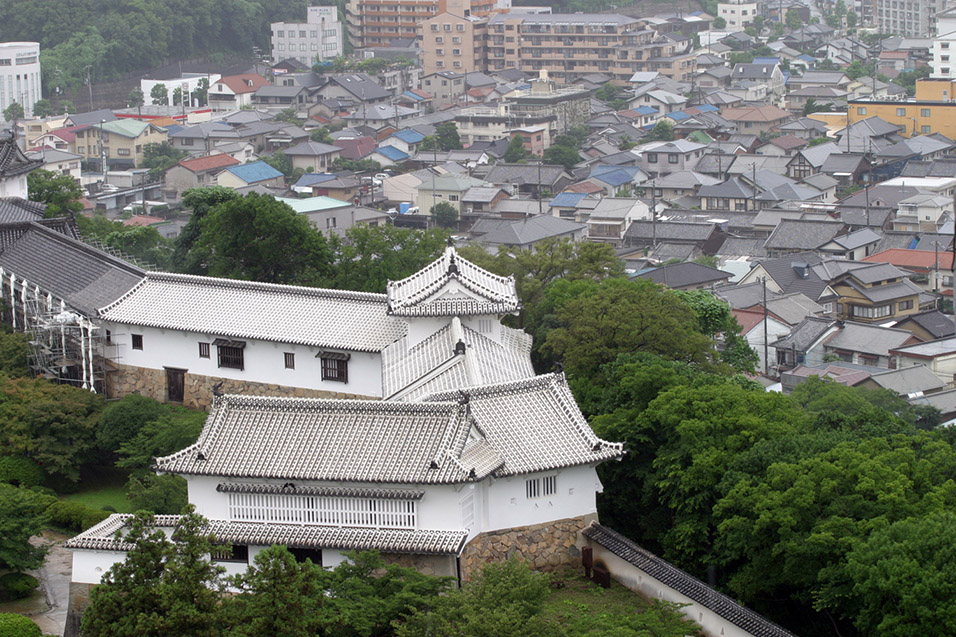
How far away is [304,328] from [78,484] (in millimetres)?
5260

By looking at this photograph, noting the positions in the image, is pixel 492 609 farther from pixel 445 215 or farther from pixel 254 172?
pixel 254 172

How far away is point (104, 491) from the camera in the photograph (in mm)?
28500

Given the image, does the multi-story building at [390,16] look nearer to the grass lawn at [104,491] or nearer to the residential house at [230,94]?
the residential house at [230,94]

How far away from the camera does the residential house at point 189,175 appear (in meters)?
80.3

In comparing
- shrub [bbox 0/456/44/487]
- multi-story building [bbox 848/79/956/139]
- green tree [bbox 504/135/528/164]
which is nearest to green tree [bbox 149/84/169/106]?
green tree [bbox 504/135/528/164]

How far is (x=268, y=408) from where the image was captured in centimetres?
2300

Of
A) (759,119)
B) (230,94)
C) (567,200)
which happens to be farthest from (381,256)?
(230,94)

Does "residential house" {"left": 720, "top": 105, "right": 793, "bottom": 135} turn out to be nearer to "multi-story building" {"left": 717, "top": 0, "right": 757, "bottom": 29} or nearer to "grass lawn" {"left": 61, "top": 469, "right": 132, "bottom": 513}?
"multi-story building" {"left": 717, "top": 0, "right": 757, "bottom": 29}

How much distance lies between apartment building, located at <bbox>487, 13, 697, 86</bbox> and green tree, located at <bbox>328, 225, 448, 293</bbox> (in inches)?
3054

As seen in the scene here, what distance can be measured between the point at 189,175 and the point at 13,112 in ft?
66.9

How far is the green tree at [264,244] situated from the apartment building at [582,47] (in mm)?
78087

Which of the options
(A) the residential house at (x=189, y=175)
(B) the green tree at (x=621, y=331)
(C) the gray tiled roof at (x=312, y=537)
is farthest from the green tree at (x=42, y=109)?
(C) the gray tiled roof at (x=312, y=537)

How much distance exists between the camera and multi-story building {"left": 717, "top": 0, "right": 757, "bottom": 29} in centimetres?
13538

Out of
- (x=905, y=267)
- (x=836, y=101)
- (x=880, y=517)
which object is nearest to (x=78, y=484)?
(x=880, y=517)
